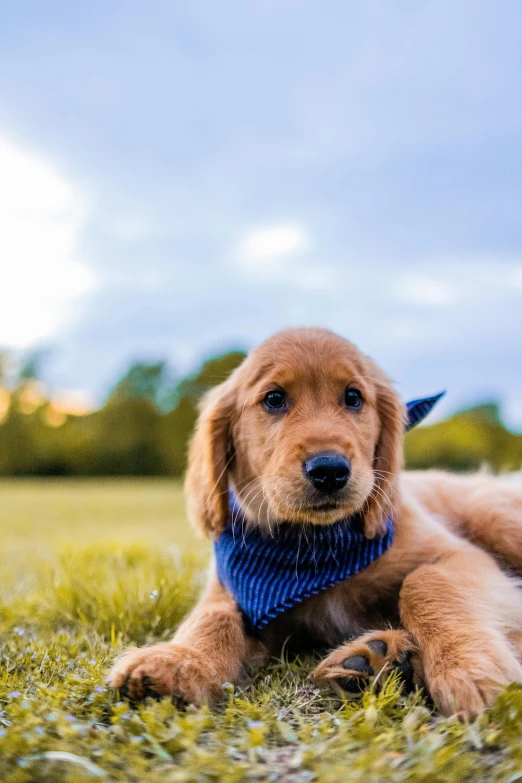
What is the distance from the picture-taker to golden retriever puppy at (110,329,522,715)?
2.51 metres

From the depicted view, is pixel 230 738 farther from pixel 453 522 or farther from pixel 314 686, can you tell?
pixel 453 522

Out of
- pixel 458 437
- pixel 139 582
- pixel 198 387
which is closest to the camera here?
pixel 139 582

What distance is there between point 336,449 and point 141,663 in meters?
1.06

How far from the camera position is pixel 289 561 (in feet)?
10.3

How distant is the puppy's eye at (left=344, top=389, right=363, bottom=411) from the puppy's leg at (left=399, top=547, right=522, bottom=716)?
0.75 meters

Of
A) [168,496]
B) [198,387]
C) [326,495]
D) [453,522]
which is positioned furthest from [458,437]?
[326,495]

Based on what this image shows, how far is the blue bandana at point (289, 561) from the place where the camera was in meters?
3.01

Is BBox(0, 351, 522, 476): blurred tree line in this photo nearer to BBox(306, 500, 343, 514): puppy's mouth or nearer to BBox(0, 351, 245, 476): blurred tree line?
BBox(0, 351, 245, 476): blurred tree line

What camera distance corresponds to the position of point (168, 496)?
1736cm

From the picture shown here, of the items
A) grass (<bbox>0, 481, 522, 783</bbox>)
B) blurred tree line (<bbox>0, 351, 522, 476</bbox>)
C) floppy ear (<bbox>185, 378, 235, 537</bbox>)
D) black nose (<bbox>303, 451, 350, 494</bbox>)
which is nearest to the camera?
grass (<bbox>0, 481, 522, 783</bbox>)

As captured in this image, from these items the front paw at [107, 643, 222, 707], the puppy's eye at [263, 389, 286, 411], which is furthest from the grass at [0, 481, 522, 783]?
the puppy's eye at [263, 389, 286, 411]

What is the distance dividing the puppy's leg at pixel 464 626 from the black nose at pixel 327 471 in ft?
Answer: 1.87

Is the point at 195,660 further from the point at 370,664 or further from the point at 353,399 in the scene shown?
the point at 353,399

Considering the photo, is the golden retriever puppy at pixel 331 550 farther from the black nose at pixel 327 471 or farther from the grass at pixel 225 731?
the grass at pixel 225 731
